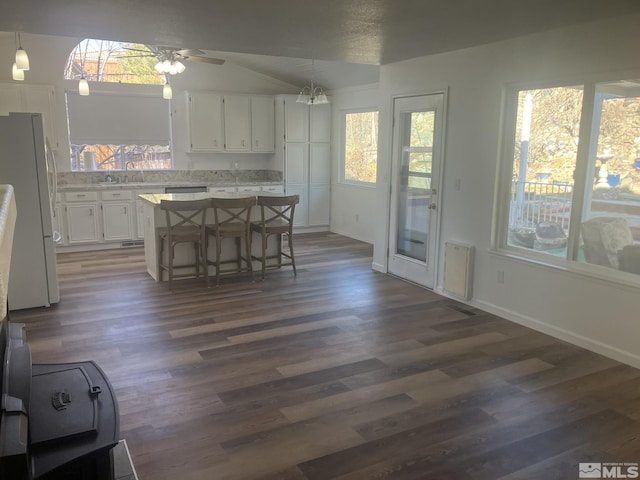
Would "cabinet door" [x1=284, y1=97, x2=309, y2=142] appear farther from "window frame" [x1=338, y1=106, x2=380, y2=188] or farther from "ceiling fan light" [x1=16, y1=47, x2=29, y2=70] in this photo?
"ceiling fan light" [x1=16, y1=47, x2=29, y2=70]

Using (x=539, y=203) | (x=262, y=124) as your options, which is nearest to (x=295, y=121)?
(x=262, y=124)

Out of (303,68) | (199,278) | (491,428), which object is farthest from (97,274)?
(491,428)

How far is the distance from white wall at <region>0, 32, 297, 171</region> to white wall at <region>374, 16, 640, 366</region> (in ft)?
11.2

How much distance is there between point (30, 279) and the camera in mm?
4590

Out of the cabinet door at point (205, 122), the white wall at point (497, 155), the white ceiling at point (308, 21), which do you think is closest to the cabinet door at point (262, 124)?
the cabinet door at point (205, 122)

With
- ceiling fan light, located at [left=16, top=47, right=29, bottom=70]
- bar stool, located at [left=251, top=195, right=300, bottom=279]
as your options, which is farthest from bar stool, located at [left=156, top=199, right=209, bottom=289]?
ceiling fan light, located at [left=16, top=47, right=29, bottom=70]

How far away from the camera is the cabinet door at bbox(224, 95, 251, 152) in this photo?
26.5 feet

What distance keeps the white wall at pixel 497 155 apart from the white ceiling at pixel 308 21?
0.18 meters

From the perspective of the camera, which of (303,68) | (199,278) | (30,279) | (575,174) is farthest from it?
(303,68)

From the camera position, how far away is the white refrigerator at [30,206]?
4.37 m

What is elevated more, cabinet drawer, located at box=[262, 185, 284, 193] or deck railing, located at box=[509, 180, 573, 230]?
deck railing, located at box=[509, 180, 573, 230]

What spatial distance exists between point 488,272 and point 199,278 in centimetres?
319

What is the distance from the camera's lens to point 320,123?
8.47 m

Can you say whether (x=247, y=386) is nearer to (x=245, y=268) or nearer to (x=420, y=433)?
(x=420, y=433)
